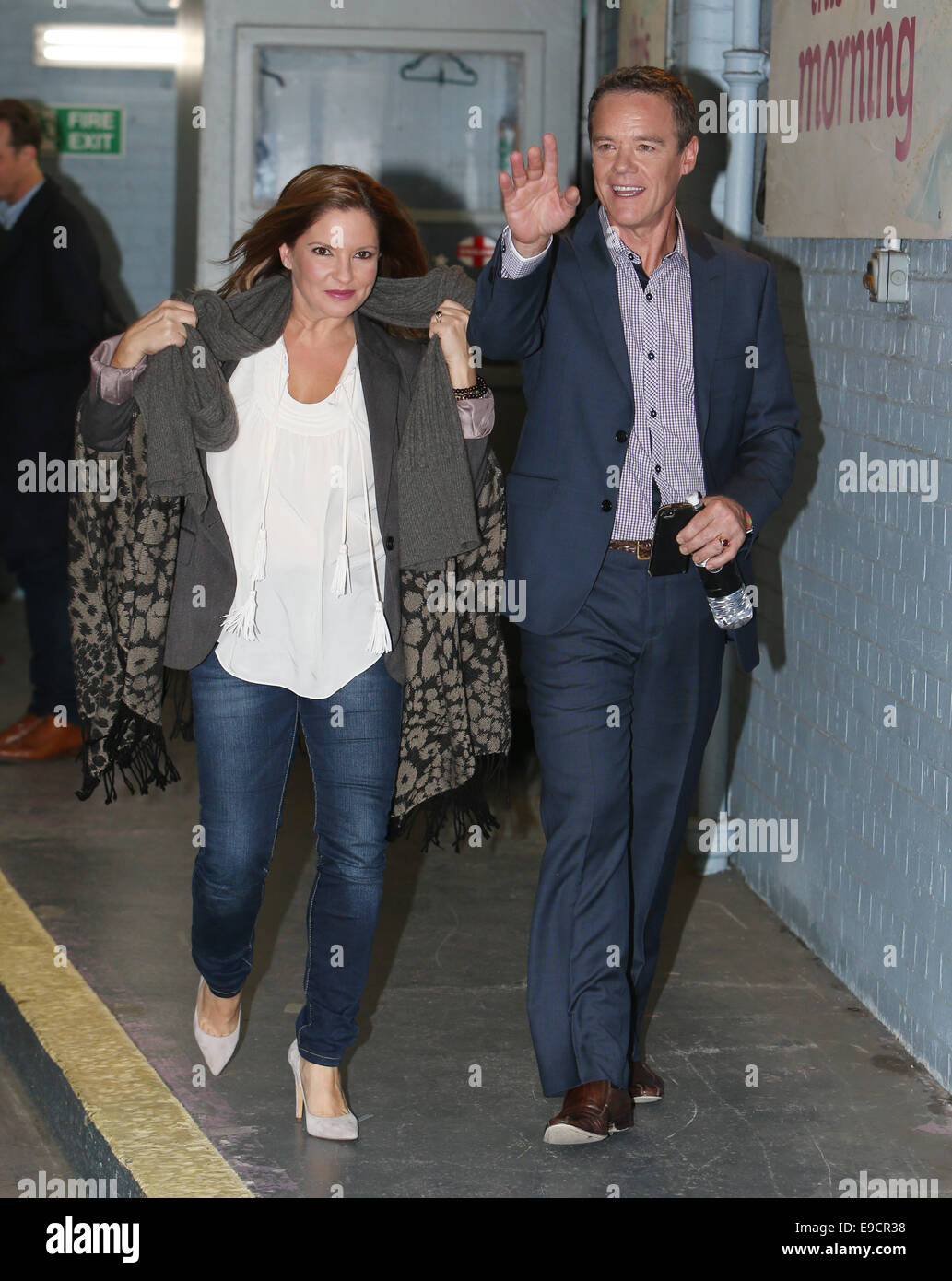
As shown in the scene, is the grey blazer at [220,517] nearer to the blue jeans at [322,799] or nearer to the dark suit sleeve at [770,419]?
the blue jeans at [322,799]

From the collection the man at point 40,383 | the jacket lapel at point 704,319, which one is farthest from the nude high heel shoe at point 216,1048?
the man at point 40,383

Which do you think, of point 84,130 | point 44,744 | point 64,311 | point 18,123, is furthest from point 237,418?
point 84,130

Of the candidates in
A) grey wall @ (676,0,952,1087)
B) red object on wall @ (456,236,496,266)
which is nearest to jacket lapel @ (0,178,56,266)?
red object on wall @ (456,236,496,266)

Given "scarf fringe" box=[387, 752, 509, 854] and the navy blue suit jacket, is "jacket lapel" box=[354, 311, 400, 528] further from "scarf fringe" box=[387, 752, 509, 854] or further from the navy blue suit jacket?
"scarf fringe" box=[387, 752, 509, 854]

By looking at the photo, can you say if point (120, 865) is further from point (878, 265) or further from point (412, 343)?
point (878, 265)

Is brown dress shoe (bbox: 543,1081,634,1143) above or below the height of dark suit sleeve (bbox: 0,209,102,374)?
below

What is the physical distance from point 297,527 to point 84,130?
25.0 feet

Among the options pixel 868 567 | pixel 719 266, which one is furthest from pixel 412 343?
pixel 868 567

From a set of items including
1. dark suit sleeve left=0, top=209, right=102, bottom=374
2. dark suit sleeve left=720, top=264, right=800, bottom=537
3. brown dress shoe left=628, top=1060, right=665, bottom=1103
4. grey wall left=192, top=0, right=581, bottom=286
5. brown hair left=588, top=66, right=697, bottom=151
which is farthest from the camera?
grey wall left=192, top=0, right=581, bottom=286

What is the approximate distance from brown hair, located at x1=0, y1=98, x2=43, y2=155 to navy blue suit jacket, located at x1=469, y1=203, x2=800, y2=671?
13.3ft

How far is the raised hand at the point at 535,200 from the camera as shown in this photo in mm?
3521

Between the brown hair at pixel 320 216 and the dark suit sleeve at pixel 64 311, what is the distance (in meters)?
3.20

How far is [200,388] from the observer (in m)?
3.78

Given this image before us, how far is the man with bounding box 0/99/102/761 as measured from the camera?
23.3ft
